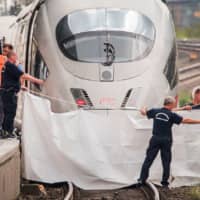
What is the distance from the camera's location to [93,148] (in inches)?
452

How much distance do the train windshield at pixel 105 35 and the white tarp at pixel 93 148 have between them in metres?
2.55

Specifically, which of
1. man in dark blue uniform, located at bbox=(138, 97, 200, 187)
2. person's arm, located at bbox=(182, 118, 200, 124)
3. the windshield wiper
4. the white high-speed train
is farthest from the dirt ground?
the windshield wiper

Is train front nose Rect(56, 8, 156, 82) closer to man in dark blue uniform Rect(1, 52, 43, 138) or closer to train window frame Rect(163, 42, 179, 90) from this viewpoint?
train window frame Rect(163, 42, 179, 90)

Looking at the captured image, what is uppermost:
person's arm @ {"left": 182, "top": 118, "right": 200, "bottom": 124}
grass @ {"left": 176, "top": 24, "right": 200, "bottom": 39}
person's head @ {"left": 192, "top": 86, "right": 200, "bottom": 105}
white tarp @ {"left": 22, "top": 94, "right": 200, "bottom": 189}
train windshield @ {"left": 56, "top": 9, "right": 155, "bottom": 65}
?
train windshield @ {"left": 56, "top": 9, "right": 155, "bottom": 65}

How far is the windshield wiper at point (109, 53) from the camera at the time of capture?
45.3 feet

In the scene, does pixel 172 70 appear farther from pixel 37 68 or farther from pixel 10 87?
pixel 10 87

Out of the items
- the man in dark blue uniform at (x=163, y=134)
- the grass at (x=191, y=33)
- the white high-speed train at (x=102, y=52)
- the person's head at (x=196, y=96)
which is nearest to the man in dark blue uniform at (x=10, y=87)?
the white high-speed train at (x=102, y=52)

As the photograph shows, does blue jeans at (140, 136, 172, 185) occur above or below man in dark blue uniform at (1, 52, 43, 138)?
below

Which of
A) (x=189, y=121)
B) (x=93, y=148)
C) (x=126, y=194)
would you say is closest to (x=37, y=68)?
(x=93, y=148)

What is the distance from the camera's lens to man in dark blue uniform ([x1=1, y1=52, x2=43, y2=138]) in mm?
11484

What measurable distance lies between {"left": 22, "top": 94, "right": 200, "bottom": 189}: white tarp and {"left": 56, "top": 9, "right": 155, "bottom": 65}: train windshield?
2545 mm

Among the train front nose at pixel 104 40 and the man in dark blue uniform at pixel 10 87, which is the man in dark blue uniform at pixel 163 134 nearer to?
the man in dark blue uniform at pixel 10 87

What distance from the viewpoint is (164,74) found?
47.0 ft

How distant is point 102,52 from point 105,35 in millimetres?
418
